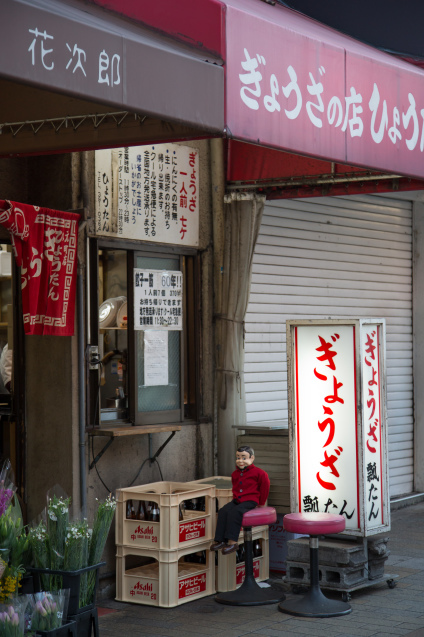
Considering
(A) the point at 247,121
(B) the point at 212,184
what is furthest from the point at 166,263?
(A) the point at 247,121

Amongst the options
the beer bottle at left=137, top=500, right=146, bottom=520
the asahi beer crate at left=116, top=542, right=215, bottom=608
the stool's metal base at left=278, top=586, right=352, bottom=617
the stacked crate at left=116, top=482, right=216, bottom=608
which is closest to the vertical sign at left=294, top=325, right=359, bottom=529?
the stool's metal base at left=278, top=586, right=352, bottom=617

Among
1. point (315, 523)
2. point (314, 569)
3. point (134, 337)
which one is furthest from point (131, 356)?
point (314, 569)

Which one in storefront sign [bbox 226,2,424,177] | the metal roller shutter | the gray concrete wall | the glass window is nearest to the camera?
storefront sign [bbox 226,2,424,177]

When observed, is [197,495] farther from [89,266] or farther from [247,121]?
[247,121]

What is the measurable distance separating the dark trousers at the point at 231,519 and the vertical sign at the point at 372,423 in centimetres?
101

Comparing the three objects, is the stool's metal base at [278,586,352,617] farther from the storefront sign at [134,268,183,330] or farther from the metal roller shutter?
the metal roller shutter

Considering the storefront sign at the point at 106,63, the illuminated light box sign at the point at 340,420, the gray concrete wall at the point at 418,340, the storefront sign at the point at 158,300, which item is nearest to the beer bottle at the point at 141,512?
the illuminated light box sign at the point at 340,420

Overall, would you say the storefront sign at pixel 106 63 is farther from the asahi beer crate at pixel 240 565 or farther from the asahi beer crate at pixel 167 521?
the asahi beer crate at pixel 240 565

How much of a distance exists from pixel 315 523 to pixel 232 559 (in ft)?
3.78

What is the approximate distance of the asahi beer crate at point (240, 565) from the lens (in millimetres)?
8062

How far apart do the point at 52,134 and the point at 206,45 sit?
1.57 m

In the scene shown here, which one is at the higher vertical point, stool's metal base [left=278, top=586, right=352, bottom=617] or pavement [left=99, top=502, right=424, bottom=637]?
stool's metal base [left=278, top=586, right=352, bottom=617]

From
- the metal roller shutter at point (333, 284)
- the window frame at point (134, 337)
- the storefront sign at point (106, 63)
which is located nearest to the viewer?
the storefront sign at point (106, 63)

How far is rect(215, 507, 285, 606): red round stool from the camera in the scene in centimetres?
767
